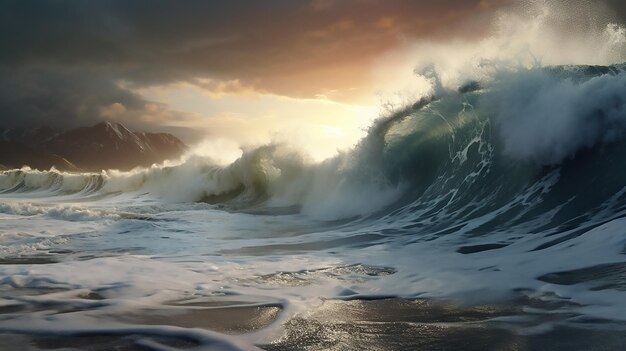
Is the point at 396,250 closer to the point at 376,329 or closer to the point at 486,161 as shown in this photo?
the point at 376,329

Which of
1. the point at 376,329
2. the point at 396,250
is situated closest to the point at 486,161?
the point at 396,250

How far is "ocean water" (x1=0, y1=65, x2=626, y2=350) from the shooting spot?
382 centimetres

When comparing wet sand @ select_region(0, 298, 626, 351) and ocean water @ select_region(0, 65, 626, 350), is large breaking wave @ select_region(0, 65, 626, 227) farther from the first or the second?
wet sand @ select_region(0, 298, 626, 351)

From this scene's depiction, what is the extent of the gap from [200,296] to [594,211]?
6.28 metres

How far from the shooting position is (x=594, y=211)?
7875 mm

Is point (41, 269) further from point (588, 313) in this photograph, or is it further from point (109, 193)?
point (109, 193)

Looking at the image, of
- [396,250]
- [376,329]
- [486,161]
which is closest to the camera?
[376,329]

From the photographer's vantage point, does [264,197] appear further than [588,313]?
Yes

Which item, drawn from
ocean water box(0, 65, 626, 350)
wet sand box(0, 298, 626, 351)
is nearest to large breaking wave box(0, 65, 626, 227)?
ocean water box(0, 65, 626, 350)

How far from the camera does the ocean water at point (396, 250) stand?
3824 millimetres

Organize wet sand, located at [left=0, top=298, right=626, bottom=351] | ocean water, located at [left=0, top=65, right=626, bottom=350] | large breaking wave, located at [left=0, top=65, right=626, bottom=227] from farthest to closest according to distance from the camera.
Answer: large breaking wave, located at [left=0, top=65, right=626, bottom=227], ocean water, located at [left=0, top=65, right=626, bottom=350], wet sand, located at [left=0, top=298, right=626, bottom=351]

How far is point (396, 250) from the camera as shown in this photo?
25.9ft

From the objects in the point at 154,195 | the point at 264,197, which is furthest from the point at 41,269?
the point at 154,195

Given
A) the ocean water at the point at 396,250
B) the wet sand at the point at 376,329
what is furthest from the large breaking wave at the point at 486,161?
the wet sand at the point at 376,329
